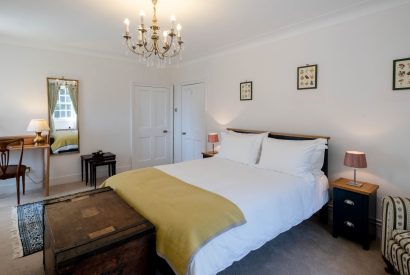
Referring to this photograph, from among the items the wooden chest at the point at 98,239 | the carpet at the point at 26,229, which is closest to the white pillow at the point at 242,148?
the wooden chest at the point at 98,239

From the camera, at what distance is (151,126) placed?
5.21 m

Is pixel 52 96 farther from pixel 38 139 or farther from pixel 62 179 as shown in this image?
pixel 62 179

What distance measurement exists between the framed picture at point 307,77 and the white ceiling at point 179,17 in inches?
21.5

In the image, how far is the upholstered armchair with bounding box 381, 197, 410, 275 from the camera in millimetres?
1693

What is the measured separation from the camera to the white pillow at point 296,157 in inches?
99.9

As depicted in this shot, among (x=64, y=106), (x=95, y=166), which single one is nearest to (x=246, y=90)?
(x=95, y=166)

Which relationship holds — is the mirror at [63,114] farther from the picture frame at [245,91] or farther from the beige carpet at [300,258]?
the picture frame at [245,91]

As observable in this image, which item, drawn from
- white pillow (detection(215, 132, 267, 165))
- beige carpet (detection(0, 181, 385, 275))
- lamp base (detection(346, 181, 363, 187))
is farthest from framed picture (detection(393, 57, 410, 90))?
beige carpet (detection(0, 181, 385, 275))

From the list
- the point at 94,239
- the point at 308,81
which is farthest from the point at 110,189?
the point at 308,81

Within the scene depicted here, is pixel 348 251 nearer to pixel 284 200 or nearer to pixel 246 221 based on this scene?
pixel 284 200

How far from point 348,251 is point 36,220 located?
138 inches

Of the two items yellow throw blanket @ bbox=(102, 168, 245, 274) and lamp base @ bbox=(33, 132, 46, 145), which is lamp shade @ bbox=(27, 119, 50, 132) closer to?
lamp base @ bbox=(33, 132, 46, 145)

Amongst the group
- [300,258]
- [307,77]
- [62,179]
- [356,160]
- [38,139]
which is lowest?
[300,258]

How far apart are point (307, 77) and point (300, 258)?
2138 millimetres
